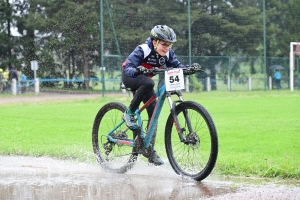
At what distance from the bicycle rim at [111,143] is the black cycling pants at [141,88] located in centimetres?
35

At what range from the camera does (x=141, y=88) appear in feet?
23.6

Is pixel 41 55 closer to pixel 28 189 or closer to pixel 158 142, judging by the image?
pixel 158 142

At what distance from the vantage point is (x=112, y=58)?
28156 mm

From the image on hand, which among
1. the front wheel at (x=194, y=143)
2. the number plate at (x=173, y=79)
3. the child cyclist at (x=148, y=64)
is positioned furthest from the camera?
the child cyclist at (x=148, y=64)

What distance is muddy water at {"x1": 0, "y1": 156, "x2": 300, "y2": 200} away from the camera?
5.99 m

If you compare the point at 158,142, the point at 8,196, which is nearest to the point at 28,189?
the point at 8,196

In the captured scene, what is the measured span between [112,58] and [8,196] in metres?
22.3

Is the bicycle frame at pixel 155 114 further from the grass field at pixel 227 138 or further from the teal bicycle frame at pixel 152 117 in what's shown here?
the grass field at pixel 227 138

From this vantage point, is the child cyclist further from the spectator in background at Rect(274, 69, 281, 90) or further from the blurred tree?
the blurred tree

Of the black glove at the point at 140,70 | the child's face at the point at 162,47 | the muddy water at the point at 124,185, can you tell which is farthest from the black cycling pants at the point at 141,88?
the muddy water at the point at 124,185

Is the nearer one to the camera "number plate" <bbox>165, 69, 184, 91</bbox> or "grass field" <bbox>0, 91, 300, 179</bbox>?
"number plate" <bbox>165, 69, 184, 91</bbox>

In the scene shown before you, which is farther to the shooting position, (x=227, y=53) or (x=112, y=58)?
(x=227, y=53)

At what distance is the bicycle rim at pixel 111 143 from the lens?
306 inches

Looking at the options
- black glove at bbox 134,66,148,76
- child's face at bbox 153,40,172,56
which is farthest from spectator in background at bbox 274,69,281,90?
black glove at bbox 134,66,148,76
